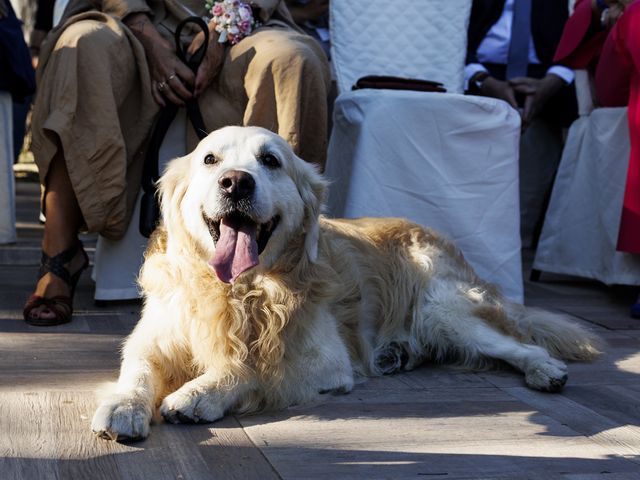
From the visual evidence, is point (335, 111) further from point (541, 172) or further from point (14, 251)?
point (541, 172)

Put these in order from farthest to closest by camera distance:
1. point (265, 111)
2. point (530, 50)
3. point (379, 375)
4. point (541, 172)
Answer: point (541, 172), point (530, 50), point (265, 111), point (379, 375)

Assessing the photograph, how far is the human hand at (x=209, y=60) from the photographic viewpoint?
4.27 m

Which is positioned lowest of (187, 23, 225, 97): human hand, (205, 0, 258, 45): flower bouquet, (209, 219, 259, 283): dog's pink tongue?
(209, 219, 259, 283): dog's pink tongue

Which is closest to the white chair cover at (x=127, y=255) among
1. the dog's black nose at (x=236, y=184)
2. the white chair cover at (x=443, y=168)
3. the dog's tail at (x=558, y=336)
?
the white chair cover at (x=443, y=168)

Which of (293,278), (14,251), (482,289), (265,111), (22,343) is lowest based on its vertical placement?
(14,251)

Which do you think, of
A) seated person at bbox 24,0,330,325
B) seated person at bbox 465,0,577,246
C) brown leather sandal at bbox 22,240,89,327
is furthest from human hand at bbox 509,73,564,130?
brown leather sandal at bbox 22,240,89,327

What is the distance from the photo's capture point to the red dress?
4742 millimetres

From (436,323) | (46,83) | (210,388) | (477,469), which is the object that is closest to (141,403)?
(210,388)

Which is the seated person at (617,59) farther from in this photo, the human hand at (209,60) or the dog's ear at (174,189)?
the dog's ear at (174,189)

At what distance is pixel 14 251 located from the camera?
5555 millimetres

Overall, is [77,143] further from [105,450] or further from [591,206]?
[591,206]

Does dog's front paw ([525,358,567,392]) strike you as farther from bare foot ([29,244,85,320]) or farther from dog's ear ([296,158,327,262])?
bare foot ([29,244,85,320])

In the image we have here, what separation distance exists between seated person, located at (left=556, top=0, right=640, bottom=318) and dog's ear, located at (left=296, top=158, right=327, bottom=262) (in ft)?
6.80

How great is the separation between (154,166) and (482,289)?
1551 mm
